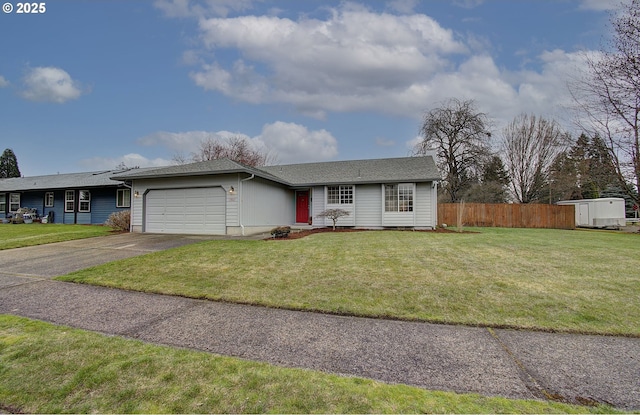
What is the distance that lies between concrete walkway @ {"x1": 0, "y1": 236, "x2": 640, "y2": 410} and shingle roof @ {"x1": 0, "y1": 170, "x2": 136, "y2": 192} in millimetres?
16757

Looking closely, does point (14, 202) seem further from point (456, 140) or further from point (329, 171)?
point (456, 140)

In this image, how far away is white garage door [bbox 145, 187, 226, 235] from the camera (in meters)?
12.7

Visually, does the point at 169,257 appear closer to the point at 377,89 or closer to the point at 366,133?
the point at 377,89

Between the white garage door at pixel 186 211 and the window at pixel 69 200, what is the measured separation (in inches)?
405

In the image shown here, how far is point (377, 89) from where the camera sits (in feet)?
51.0

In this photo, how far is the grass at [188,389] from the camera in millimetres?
2145

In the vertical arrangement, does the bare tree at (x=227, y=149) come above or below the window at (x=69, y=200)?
above

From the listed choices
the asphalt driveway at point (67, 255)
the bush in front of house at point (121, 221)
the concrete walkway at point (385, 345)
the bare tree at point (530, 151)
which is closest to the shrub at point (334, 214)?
the asphalt driveway at point (67, 255)

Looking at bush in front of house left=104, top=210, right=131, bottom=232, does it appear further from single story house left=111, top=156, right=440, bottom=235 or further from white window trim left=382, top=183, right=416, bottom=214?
white window trim left=382, top=183, right=416, bottom=214

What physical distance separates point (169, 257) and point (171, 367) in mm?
5488

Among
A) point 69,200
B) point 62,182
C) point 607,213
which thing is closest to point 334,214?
point 69,200

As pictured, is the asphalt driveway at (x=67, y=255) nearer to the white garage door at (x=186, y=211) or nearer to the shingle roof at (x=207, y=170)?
the white garage door at (x=186, y=211)

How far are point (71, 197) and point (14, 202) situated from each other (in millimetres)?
6511

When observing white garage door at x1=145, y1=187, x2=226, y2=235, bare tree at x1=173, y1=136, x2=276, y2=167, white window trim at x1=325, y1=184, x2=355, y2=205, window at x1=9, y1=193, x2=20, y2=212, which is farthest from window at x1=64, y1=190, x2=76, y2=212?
white window trim at x1=325, y1=184, x2=355, y2=205
